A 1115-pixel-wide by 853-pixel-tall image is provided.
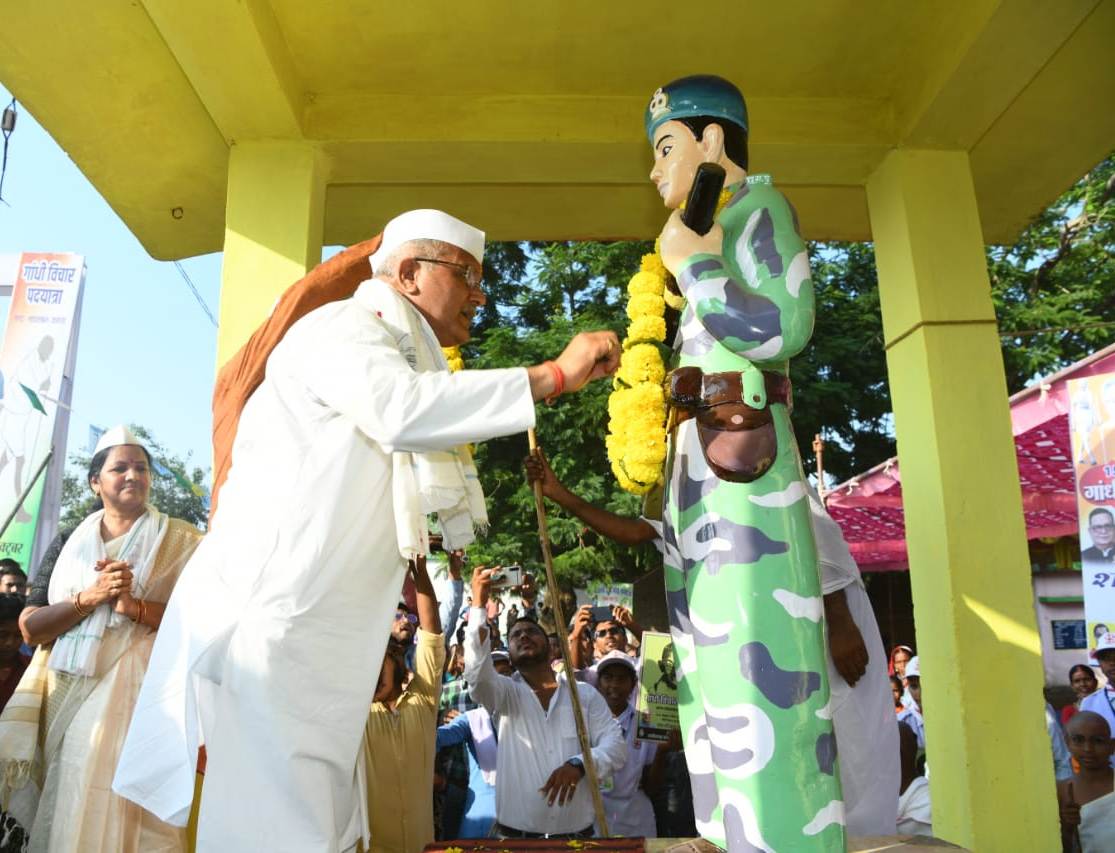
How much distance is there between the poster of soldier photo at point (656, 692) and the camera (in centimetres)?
507

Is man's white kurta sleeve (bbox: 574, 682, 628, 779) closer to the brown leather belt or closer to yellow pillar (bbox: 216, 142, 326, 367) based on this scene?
yellow pillar (bbox: 216, 142, 326, 367)

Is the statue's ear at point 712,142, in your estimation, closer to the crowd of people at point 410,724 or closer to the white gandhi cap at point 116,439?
the crowd of people at point 410,724

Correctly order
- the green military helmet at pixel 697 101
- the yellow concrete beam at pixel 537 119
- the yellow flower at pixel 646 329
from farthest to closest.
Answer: the yellow flower at pixel 646 329, the yellow concrete beam at pixel 537 119, the green military helmet at pixel 697 101

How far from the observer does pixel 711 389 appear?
2283 millimetres

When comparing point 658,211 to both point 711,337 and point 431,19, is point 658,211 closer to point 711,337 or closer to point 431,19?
point 431,19

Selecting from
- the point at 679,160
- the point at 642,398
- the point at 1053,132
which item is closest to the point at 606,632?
the point at 642,398

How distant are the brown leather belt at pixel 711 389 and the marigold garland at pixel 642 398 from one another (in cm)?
177

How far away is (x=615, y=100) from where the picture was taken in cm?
412

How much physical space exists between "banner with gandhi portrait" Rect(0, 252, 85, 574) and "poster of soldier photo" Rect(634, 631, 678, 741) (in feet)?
33.2

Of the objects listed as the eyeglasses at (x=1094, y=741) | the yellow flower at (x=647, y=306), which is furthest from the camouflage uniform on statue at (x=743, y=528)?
the eyeglasses at (x=1094, y=741)

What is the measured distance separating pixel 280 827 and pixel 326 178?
3125mm

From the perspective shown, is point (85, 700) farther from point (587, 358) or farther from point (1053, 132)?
point (1053, 132)

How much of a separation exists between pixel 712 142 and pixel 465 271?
780 millimetres

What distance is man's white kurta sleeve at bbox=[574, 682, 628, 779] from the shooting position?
470cm
